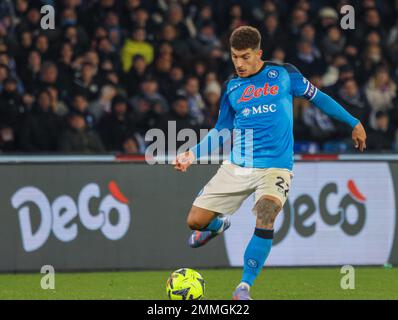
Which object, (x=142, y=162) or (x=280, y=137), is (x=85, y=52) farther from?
(x=280, y=137)

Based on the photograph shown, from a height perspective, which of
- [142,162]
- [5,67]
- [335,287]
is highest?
[5,67]

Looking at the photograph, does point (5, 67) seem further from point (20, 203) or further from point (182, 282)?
point (182, 282)

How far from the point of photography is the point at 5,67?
13.5m

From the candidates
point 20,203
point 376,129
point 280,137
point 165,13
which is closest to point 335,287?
point 280,137

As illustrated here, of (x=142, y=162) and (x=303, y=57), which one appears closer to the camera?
(x=142, y=162)

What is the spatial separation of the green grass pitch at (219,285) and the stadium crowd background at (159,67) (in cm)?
205

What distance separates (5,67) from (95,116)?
131 cm

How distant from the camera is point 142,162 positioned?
11.7 m

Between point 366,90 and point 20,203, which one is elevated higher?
point 366,90

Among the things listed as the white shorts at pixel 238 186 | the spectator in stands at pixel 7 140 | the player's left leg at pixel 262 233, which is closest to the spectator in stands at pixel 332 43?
the spectator in stands at pixel 7 140

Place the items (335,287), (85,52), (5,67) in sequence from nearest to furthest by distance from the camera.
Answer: (335,287), (5,67), (85,52)

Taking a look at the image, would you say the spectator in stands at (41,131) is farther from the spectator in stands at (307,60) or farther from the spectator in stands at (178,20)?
the spectator in stands at (307,60)

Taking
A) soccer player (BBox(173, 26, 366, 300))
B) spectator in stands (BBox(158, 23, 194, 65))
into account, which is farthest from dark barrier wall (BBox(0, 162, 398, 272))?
spectator in stands (BBox(158, 23, 194, 65))

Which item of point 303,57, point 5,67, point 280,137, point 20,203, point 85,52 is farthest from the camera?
point 303,57
